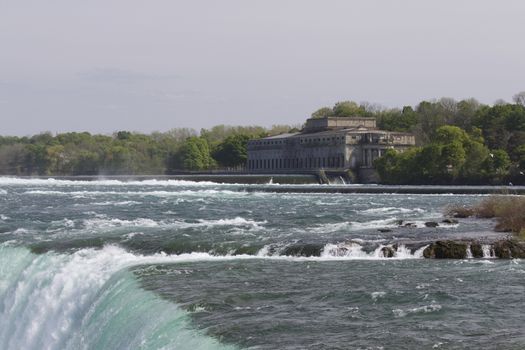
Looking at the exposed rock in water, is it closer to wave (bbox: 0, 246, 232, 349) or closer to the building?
→ wave (bbox: 0, 246, 232, 349)

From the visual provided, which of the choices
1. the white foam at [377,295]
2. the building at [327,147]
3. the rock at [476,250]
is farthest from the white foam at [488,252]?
the building at [327,147]

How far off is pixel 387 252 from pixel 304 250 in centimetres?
302

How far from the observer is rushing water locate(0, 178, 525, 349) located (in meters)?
18.6

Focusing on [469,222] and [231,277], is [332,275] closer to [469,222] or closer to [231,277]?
[231,277]

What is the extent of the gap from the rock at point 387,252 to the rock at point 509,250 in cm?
352

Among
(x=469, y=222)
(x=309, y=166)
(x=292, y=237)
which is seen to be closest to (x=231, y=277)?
(x=292, y=237)

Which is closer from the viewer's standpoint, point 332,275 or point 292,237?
point 332,275

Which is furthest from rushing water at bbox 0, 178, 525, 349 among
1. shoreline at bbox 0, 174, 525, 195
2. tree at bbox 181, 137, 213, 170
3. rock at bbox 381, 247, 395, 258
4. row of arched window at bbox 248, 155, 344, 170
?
tree at bbox 181, 137, 213, 170

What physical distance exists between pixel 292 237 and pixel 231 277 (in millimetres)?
10703

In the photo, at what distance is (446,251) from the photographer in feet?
98.9

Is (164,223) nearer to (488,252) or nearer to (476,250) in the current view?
(476,250)

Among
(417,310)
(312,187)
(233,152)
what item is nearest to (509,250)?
(417,310)

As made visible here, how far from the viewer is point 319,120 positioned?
538 ft

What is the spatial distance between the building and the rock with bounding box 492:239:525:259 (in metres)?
103
